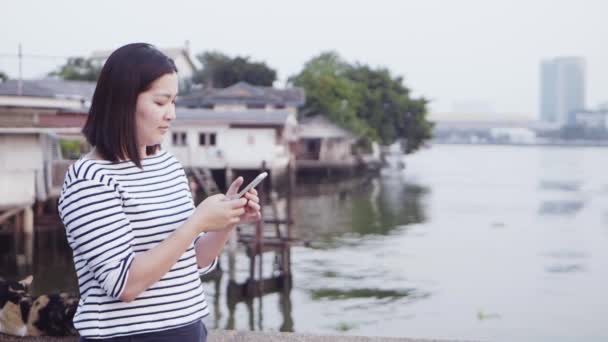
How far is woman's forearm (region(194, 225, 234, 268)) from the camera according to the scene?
84.6 inches

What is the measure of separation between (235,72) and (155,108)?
50.3 meters

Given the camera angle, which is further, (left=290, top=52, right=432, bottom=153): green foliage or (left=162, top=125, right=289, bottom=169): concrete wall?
(left=290, top=52, right=432, bottom=153): green foliage

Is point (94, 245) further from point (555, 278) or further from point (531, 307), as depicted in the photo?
point (555, 278)

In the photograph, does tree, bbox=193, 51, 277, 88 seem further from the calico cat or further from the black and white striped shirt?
the black and white striped shirt

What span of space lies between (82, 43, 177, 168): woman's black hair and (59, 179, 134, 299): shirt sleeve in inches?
4.7

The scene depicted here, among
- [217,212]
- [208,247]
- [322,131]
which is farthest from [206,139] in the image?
[217,212]

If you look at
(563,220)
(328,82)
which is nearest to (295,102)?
(328,82)

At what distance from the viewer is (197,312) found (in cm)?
199

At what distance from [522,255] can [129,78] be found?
2085 cm

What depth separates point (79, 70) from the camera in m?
49.5

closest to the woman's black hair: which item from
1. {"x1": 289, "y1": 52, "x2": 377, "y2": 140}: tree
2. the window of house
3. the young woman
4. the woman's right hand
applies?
the young woman

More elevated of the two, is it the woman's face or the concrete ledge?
the woman's face

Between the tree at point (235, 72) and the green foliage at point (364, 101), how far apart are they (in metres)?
2.08

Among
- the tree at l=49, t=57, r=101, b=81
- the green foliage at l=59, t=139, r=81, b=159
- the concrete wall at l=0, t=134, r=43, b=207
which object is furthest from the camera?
the tree at l=49, t=57, r=101, b=81
